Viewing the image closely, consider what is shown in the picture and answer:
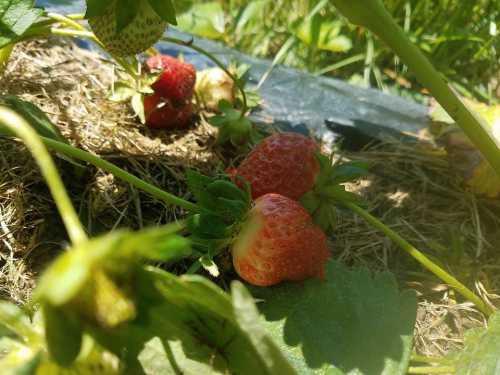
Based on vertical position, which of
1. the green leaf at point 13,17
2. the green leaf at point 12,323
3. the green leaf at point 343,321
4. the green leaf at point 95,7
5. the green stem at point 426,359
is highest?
the green leaf at point 95,7

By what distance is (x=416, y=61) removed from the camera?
3.32 feet

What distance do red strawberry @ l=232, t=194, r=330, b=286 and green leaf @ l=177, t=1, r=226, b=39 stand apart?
150 centimetres

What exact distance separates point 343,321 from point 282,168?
28cm

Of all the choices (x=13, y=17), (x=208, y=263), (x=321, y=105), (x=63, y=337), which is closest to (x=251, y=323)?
(x=63, y=337)

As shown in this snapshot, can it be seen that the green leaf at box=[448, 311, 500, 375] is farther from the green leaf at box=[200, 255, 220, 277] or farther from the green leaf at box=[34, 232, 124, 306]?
the green leaf at box=[34, 232, 124, 306]

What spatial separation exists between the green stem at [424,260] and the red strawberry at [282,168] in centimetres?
8

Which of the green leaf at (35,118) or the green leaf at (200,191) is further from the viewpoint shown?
the green leaf at (35,118)

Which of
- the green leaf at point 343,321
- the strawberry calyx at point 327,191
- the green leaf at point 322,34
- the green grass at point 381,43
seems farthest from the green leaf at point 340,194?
the green leaf at point 322,34

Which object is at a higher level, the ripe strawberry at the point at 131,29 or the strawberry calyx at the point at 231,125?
the ripe strawberry at the point at 131,29

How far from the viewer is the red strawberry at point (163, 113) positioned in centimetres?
137

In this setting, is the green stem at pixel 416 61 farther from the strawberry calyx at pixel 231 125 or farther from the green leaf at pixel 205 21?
the green leaf at pixel 205 21

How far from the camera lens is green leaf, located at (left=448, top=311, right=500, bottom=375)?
0.83 meters

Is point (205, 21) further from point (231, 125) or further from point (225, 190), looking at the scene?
point (225, 190)

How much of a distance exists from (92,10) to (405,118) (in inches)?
43.2
